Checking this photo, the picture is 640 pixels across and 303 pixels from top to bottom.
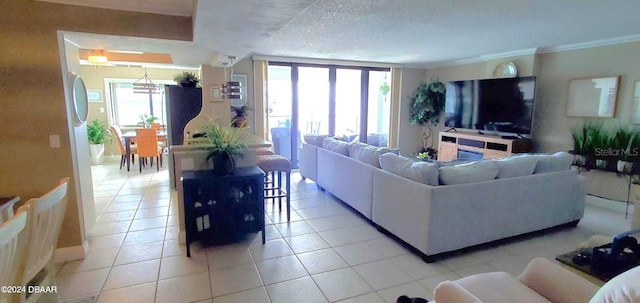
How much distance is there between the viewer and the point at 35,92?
2596 mm

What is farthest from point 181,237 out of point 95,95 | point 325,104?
point 95,95

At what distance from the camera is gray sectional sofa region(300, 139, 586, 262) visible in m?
2.77

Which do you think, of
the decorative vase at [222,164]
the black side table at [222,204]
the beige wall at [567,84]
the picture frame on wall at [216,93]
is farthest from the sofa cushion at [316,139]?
the beige wall at [567,84]

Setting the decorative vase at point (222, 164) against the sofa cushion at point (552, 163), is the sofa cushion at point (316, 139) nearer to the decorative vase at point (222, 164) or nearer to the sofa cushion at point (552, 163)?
the decorative vase at point (222, 164)

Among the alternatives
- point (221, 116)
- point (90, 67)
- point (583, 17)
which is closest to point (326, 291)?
point (221, 116)

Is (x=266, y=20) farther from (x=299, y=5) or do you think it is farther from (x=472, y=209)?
(x=472, y=209)

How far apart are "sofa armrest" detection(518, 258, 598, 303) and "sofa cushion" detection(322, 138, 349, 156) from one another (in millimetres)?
2728

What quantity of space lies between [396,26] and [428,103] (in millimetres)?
3614

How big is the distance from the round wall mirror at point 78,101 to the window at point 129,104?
477 cm

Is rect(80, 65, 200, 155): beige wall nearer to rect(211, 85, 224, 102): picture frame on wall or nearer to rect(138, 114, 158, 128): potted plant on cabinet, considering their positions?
rect(138, 114, 158, 128): potted plant on cabinet

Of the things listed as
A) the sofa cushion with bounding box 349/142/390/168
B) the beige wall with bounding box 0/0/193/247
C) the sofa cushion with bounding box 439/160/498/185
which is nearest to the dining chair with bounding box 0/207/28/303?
the beige wall with bounding box 0/0/193/247

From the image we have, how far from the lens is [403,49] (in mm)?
5004

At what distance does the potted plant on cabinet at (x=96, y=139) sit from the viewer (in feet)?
23.1

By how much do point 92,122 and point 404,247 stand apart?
25.0 feet
